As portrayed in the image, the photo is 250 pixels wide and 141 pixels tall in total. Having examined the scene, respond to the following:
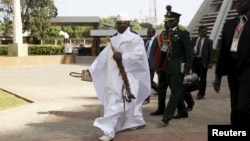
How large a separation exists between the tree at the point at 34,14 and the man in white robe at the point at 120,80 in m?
34.9

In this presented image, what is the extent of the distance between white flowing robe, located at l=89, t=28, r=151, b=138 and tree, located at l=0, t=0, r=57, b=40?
34887 millimetres

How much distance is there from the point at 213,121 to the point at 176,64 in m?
1.17

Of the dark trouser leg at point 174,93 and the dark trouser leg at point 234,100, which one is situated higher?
the dark trouser leg at point 234,100

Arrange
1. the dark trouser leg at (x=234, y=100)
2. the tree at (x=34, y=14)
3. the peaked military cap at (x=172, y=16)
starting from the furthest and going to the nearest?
1. the tree at (x=34, y=14)
2. the peaked military cap at (x=172, y=16)
3. the dark trouser leg at (x=234, y=100)

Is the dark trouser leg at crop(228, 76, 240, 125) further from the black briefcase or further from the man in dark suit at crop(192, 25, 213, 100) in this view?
the man in dark suit at crop(192, 25, 213, 100)

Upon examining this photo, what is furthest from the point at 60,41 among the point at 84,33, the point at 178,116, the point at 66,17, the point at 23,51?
the point at 178,116

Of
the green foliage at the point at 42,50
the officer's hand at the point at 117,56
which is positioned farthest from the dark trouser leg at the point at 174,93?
the green foliage at the point at 42,50

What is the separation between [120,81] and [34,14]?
35929mm

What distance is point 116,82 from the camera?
18.7 feet

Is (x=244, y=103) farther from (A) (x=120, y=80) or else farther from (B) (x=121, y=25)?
(B) (x=121, y=25)

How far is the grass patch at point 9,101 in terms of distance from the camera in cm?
878

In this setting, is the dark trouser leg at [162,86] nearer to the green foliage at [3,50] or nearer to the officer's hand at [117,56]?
the officer's hand at [117,56]

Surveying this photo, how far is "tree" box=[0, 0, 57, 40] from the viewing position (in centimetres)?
3969

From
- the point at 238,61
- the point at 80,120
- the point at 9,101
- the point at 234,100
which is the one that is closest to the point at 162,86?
the point at 80,120
